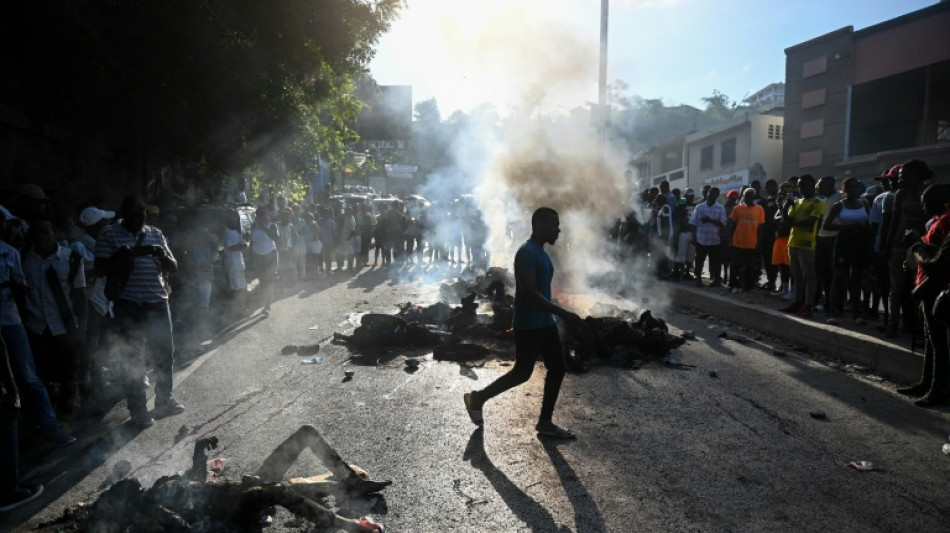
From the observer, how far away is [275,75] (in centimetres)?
1172

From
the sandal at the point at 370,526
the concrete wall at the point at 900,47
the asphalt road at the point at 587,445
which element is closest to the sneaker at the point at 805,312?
the asphalt road at the point at 587,445

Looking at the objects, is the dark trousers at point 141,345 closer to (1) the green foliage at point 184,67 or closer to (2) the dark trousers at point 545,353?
(2) the dark trousers at point 545,353

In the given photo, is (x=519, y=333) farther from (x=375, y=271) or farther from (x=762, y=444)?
(x=375, y=271)

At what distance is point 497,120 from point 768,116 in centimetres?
1837

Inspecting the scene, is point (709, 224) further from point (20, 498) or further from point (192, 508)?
point (20, 498)

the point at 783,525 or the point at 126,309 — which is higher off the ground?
the point at 126,309

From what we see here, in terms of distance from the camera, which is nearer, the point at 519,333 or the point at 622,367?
the point at 519,333

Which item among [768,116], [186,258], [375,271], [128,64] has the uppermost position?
[768,116]

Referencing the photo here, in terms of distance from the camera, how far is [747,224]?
10641mm

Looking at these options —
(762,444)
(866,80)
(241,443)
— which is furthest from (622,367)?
(866,80)

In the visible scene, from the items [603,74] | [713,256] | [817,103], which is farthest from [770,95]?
[713,256]

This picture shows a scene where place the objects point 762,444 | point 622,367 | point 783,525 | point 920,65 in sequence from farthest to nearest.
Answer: point 920,65 < point 622,367 < point 762,444 < point 783,525

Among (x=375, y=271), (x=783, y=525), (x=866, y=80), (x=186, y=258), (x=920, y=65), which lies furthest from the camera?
(x=866, y=80)

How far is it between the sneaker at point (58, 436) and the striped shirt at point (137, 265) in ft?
3.61
